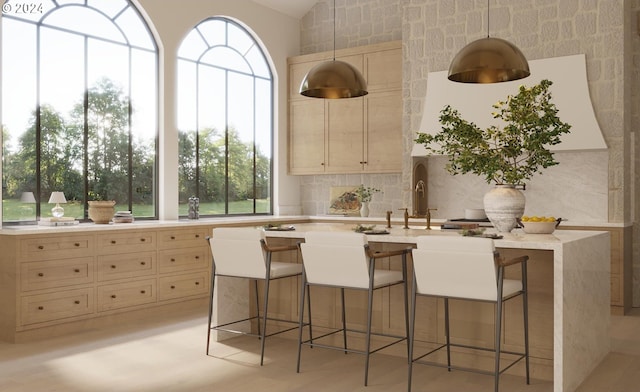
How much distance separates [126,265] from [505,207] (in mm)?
3362

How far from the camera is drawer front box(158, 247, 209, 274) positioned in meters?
6.07

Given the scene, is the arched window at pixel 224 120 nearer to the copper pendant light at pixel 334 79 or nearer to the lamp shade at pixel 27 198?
the lamp shade at pixel 27 198

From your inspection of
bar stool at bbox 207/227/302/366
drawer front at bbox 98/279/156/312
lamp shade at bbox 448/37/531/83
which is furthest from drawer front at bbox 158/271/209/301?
lamp shade at bbox 448/37/531/83

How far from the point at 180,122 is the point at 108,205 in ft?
5.22

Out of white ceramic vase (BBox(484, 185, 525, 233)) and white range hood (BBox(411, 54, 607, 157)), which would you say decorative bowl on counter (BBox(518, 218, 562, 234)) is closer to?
white ceramic vase (BBox(484, 185, 525, 233))

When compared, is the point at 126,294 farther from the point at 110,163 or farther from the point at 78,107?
the point at 78,107

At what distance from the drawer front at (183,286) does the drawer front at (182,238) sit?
0.30 m

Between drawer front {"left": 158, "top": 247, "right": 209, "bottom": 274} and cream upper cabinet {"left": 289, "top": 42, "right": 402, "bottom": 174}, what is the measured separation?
7.41ft

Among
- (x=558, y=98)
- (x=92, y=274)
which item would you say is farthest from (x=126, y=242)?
(x=558, y=98)

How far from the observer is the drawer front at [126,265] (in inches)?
217

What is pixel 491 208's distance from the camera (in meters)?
4.23

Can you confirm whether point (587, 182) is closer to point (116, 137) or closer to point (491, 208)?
point (491, 208)

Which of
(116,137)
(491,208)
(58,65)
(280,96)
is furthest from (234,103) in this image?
(491,208)

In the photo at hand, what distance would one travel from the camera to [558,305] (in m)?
3.46
